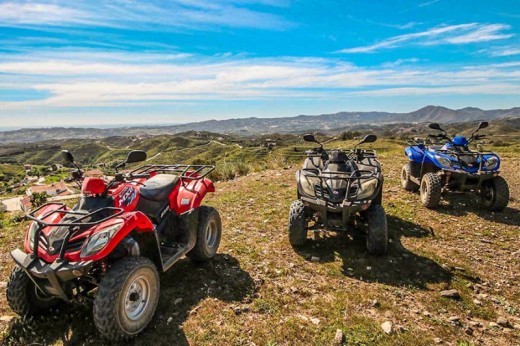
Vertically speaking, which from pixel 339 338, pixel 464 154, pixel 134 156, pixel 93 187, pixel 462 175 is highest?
pixel 134 156

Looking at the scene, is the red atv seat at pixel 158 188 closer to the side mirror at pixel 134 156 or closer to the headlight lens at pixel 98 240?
the side mirror at pixel 134 156

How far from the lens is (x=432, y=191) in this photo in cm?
975

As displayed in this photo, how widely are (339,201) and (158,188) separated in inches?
135

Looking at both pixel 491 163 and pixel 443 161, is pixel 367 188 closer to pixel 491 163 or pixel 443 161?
pixel 443 161

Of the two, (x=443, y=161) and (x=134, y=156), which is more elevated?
(x=134, y=156)

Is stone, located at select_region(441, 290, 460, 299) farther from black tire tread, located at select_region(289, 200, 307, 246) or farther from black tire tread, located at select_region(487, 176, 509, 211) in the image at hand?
black tire tread, located at select_region(487, 176, 509, 211)

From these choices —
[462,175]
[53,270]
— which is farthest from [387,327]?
[462,175]

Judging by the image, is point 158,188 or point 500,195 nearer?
point 158,188

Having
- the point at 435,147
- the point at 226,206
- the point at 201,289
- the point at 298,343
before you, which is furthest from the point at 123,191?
the point at 435,147

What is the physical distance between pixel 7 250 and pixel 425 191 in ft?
35.6

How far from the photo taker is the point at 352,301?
5.10m

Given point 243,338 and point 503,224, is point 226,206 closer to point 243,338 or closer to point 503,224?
point 243,338

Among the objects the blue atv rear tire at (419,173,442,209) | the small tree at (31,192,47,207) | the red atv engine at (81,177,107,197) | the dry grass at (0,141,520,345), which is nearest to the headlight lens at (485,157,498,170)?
the blue atv rear tire at (419,173,442,209)

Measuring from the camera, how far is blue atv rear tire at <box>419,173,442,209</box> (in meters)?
9.74
